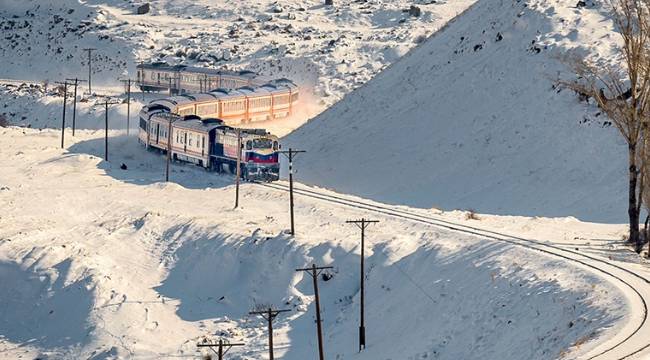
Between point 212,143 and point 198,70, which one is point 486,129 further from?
point 198,70

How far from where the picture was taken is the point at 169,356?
49531mm

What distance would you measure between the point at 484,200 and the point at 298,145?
21714 millimetres

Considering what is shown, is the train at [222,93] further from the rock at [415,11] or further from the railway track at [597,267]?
the rock at [415,11]

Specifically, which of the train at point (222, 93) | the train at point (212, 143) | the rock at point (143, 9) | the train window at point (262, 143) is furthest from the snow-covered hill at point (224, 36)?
the train window at point (262, 143)

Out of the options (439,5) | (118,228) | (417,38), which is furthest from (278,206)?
(439,5)

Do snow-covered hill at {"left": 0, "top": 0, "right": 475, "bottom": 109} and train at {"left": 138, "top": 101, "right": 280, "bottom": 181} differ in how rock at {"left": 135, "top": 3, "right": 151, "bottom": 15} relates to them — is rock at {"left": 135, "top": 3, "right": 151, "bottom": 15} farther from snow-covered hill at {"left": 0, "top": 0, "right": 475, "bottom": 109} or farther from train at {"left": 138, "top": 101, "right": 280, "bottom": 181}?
train at {"left": 138, "top": 101, "right": 280, "bottom": 181}

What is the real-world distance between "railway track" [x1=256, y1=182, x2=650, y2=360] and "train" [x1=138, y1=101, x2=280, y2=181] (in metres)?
1.67

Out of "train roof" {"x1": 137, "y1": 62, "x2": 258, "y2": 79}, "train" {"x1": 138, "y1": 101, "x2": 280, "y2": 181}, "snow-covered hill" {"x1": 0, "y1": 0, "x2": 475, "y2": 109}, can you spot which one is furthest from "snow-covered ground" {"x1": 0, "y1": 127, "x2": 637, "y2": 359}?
"snow-covered hill" {"x1": 0, "y1": 0, "x2": 475, "y2": 109}

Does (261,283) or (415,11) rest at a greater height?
(415,11)

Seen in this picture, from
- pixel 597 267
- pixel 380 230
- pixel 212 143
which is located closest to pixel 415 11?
pixel 212 143

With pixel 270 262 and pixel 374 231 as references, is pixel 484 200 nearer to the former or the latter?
pixel 374 231

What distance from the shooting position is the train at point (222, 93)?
94.7m

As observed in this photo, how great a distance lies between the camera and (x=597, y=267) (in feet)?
149

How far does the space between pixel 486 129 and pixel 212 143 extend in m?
18.0
